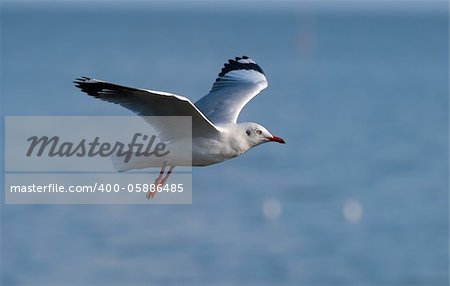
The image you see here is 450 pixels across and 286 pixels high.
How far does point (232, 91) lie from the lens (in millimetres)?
10320

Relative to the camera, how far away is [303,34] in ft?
461

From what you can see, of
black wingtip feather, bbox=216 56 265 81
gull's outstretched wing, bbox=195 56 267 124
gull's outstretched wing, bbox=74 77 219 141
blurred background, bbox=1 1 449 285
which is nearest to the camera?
gull's outstretched wing, bbox=74 77 219 141

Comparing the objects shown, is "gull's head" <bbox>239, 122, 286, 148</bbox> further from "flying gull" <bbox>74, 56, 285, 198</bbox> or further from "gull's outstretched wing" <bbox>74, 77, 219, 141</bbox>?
"gull's outstretched wing" <bbox>74, 77, 219, 141</bbox>

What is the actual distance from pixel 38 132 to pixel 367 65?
185 ft

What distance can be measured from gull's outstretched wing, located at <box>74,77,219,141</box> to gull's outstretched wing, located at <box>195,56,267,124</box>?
721 millimetres

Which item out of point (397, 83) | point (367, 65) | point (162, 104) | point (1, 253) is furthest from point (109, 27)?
point (162, 104)

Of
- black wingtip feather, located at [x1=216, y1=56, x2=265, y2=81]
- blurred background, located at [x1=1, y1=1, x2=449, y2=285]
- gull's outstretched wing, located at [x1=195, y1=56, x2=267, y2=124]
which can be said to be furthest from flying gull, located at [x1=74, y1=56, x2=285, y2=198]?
blurred background, located at [x1=1, y1=1, x2=449, y2=285]

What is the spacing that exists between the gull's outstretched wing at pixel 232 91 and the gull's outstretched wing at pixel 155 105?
0.72m

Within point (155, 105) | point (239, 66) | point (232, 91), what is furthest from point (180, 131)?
point (239, 66)

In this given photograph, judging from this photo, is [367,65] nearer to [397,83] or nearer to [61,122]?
[397,83]

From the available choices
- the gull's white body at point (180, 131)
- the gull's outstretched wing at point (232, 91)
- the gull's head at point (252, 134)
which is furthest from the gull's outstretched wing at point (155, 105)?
the gull's outstretched wing at point (232, 91)

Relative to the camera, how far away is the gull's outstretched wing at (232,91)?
31.9 feet

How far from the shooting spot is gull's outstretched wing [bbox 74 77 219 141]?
837 cm

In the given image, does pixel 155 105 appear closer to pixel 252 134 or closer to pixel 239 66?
pixel 252 134
